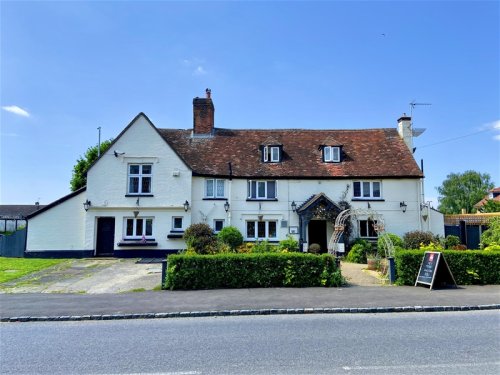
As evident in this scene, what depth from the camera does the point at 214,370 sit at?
17.9ft

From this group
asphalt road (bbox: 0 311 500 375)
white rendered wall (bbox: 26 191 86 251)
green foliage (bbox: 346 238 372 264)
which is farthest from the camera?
white rendered wall (bbox: 26 191 86 251)

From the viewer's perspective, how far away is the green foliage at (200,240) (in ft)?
60.1

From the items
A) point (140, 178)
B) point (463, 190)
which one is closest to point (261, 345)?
point (140, 178)

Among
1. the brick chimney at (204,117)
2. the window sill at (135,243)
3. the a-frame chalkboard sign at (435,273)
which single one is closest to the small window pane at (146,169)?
the window sill at (135,243)

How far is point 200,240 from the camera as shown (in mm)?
19312

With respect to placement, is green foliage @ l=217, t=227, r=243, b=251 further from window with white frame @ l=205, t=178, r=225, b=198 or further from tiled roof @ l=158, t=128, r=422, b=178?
tiled roof @ l=158, t=128, r=422, b=178

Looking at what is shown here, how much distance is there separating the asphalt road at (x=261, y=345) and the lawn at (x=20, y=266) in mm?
8185

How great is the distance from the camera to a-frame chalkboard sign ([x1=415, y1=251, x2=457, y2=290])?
40.7ft

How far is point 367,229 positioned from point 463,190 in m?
62.1

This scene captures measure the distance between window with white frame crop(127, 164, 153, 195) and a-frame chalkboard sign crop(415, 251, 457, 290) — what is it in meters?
17.1

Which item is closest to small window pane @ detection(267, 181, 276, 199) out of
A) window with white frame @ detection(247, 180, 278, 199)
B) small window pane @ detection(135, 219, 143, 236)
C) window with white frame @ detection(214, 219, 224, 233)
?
window with white frame @ detection(247, 180, 278, 199)

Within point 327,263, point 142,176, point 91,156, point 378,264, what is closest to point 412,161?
point 378,264

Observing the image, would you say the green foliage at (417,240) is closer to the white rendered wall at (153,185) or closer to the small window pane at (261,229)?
the small window pane at (261,229)

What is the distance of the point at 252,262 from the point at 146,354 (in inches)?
268
